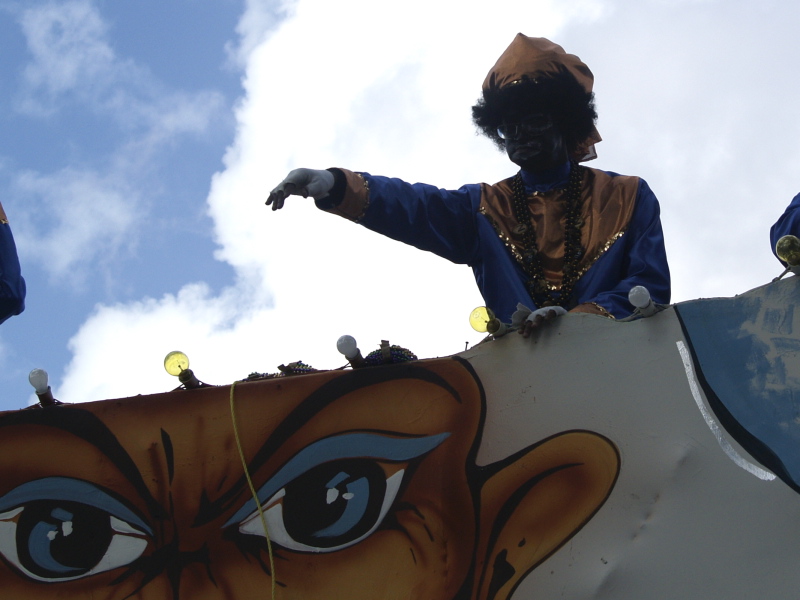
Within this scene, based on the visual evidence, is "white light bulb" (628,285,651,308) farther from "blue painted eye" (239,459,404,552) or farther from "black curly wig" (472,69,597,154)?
A: "black curly wig" (472,69,597,154)

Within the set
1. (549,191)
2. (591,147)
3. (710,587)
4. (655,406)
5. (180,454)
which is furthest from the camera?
(591,147)

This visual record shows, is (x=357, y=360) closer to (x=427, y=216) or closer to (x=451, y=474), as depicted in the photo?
(x=451, y=474)

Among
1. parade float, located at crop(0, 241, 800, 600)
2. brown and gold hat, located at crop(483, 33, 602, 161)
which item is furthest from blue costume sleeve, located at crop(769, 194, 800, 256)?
brown and gold hat, located at crop(483, 33, 602, 161)

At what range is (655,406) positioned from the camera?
9.61 feet

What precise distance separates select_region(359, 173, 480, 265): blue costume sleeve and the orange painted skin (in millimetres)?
844

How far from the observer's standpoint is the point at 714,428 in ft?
9.37

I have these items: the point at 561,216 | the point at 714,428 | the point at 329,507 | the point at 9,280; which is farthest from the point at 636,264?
the point at 9,280

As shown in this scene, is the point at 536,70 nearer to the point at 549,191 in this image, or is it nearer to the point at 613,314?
the point at 549,191

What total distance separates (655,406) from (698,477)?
0.22 metres

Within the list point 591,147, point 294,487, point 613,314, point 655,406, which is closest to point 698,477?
point 655,406

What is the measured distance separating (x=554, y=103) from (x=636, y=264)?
0.79 m

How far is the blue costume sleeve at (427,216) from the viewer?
151 inches

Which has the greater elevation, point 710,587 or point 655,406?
point 655,406

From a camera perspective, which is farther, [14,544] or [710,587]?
[14,544]
